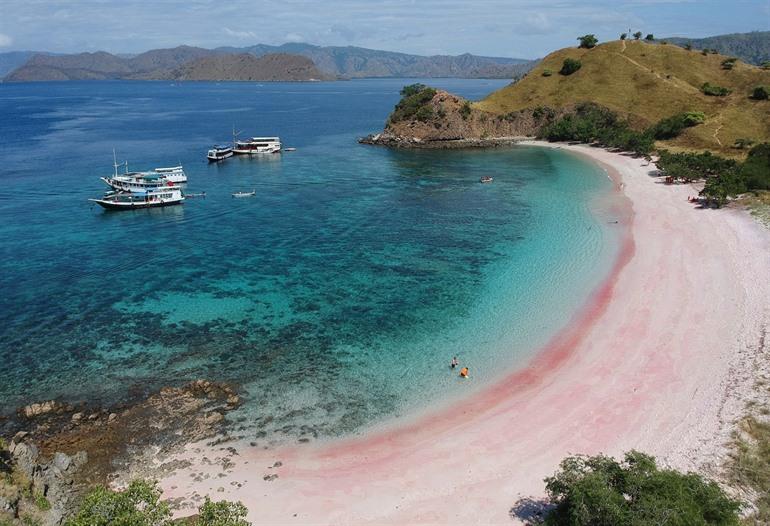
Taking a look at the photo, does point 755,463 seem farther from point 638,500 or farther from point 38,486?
point 38,486

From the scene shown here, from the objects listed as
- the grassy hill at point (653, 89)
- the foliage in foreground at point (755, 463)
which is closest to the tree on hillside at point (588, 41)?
the grassy hill at point (653, 89)

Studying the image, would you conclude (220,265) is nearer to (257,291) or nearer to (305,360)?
(257,291)

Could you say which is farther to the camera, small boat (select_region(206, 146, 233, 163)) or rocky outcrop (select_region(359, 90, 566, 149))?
rocky outcrop (select_region(359, 90, 566, 149))

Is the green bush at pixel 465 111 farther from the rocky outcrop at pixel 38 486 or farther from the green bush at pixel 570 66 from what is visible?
the rocky outcrop at pixel 38 486

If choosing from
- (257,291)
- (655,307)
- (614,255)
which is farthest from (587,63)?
(257,291)

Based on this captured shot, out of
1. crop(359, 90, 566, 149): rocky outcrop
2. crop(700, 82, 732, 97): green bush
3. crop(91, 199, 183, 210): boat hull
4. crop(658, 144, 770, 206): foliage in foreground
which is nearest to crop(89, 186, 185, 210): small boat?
crop(91, 199, 183, 210): boat hull

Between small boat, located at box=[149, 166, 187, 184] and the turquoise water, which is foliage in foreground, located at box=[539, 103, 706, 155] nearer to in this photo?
the turquoise water

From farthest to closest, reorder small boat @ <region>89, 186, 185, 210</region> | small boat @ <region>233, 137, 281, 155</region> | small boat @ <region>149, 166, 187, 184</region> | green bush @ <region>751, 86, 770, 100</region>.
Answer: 1. small boat @ <region>233, 137, 281, 155</region>
2. green bush @ <region>751, 86, 770, 100</region>
3. small boat @ <region>149, 166, 187, 184</region>
4. small boat @ <region>89, 186, 185, 210</region>

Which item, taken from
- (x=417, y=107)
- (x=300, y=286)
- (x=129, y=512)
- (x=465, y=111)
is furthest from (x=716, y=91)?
(x=129, y=512)
